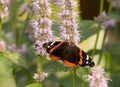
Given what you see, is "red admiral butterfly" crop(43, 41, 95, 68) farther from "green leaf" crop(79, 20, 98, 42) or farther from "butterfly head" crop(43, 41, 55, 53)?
"green leaf" crop(79, 20, 98, 42)

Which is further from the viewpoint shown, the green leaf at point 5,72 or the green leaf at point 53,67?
the green leaf at point 53,67

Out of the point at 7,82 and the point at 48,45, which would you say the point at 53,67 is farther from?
the point at 48,45

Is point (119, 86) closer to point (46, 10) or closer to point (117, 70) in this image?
point (117, 70)

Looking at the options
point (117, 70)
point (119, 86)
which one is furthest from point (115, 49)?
point (119, 86)

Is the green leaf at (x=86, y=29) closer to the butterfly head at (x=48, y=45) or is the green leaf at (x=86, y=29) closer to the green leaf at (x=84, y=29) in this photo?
the green leaf at (x=84, y=29)

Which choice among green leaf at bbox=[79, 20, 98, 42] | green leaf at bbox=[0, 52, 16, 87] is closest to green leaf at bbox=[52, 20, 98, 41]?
green leaf at bbox=[79, 20, 98, 42]

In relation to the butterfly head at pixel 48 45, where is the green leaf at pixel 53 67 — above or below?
below

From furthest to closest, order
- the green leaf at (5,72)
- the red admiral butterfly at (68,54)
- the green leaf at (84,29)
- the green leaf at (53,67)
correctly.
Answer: the green leaf at (84,29) < the green leaf at (53,67) < the green leaf at (5,72) < the red admiral butterfly at (68,54)

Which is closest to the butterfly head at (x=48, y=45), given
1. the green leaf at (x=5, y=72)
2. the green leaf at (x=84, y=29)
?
the green leaf at (x=5, y=72)

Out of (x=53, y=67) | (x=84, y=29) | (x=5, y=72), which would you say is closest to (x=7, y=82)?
(x=5, y=72)
